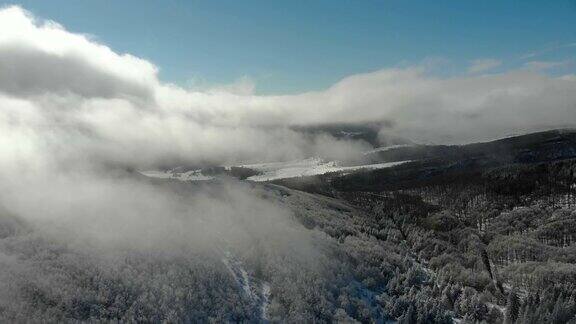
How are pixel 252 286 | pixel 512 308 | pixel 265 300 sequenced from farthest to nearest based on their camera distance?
pixel 512 308 → pixel 252 286 → pixel 265 300

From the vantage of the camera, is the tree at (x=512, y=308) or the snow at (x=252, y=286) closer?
the snow at (x=252, y=286)

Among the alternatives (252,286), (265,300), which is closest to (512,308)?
(265,300)

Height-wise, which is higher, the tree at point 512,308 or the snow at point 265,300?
the snow at point 265,300

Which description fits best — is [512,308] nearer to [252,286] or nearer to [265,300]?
[265,300]

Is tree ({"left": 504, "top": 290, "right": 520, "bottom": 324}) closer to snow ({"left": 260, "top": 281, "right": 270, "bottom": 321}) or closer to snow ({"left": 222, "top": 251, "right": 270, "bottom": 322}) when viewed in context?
snow ({"left": 260, "top": 281, "right": 270, "bottom": 321})

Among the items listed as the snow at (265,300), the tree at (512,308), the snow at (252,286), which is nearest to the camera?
the snow at (265,300)

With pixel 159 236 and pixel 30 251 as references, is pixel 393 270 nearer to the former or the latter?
pixel 159 236

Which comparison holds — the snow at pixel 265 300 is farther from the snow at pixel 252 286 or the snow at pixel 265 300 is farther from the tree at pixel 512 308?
the tree at pixel 512 308

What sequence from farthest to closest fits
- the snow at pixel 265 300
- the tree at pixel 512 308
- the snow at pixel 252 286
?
the tree at pixel 512 308 → the snow at pixel 252 286 → the snow at pixel 265 300

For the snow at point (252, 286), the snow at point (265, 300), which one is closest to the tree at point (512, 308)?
the snow at point (265, 300)

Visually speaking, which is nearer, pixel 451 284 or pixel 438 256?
pixel 451 284

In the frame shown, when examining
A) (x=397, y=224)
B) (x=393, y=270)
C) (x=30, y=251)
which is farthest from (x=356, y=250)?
(x=30, y=251)
